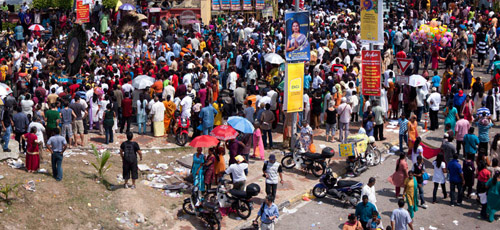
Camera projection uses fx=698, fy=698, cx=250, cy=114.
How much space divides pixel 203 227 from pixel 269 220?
171 centimetres

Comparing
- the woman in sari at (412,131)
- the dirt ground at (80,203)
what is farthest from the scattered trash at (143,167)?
the woman in sari at (412,131)

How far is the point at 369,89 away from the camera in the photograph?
21406mm

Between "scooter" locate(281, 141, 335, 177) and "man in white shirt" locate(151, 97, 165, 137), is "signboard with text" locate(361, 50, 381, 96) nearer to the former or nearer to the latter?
"scooter" locate(281, 141, 335, 177)

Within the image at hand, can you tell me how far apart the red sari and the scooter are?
20.8ft

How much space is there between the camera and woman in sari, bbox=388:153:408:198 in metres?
16.3

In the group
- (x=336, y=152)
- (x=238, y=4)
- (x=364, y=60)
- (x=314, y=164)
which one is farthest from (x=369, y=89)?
(x=238, y=4)

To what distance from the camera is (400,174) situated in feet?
53.9

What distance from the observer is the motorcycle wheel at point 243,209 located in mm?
15477

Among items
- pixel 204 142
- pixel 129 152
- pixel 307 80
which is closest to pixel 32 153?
pixel 129 152

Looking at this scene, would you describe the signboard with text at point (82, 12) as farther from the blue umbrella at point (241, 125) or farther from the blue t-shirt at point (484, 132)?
the blue t-shirt at point (484, 132)

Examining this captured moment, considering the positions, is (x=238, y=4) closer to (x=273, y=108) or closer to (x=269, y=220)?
(x=273, y=108)

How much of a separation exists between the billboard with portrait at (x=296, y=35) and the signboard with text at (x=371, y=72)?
2881 mm

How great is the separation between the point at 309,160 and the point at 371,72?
14.8 feet

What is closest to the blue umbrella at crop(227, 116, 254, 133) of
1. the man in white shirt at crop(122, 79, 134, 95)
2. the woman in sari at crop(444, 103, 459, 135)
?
the man in white shirt at crop(122, 79, 134, 95)
